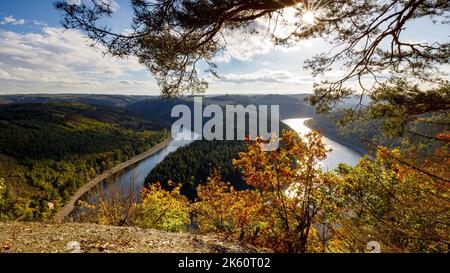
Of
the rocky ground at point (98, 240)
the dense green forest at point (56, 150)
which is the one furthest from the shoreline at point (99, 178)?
the rocky ground at point (98, 240)

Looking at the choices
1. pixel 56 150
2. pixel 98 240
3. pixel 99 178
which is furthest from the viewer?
pixel 56 150

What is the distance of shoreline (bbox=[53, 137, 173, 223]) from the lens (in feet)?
165

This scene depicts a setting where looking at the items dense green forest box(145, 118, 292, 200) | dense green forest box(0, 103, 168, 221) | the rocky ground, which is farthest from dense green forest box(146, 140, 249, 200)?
the rocky ground

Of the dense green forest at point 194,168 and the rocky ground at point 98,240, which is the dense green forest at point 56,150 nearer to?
the dense green forest at point 194,168

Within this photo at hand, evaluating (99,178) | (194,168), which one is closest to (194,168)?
(194,168)

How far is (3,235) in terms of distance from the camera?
19.6 feet

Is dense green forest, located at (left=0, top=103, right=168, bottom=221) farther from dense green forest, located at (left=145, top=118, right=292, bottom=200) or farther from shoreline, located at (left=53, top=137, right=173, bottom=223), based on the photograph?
dense green forest, located at (left=145, top=118, right=292, bottom=200)

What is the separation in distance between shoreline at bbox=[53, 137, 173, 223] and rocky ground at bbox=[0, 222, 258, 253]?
11.7 meters

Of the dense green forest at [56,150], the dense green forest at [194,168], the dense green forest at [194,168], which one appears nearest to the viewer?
the dense green forest at [194,168]

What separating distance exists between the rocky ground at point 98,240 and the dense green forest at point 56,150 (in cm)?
3499

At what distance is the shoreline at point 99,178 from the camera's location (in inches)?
1985

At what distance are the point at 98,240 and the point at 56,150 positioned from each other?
302ft

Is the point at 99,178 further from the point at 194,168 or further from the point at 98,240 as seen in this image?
the point at 98,240

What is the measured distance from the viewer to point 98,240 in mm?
5812
